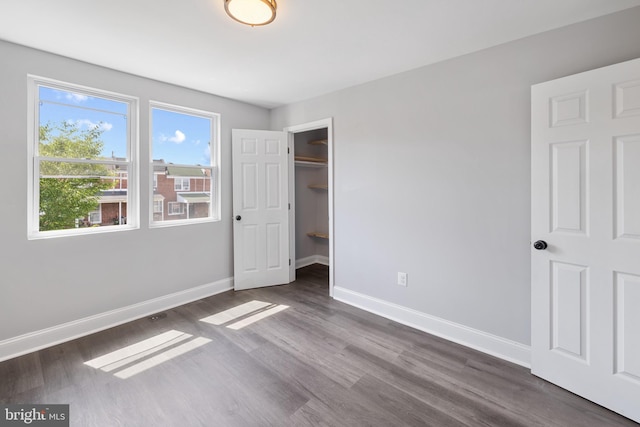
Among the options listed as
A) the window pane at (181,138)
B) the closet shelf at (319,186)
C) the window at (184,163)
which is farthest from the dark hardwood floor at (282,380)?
the closet shelf at (319,186)

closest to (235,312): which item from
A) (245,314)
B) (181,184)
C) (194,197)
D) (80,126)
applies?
(245,314)

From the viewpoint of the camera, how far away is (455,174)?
8.04 ft

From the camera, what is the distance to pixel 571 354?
5.98ft

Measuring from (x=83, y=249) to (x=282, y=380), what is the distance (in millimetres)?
2186

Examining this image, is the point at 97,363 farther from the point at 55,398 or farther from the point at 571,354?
the point at 571,354

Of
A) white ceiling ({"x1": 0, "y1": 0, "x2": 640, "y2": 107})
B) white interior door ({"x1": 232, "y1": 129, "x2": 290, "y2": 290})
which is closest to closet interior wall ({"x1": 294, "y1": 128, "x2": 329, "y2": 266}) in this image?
white interior door ({"x1": 232, "y1": 129, "x2": 290, "y2": 290})

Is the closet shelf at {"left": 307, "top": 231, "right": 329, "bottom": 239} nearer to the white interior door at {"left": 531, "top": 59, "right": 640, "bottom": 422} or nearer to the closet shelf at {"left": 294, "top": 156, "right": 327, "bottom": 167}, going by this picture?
the closet shelf at {"left": 294, "top": 156, "right": 327, "bottom": 167}

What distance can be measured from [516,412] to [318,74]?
310 cm

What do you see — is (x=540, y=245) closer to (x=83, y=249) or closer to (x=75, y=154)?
(x=83, y=249)

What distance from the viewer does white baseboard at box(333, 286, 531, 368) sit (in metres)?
2.16

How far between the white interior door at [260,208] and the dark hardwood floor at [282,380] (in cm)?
101

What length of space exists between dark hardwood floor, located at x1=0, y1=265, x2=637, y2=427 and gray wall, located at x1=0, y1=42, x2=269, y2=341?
0.35m

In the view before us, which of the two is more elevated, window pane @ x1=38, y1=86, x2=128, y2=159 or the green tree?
window pane @ x1=38, y1=86, x2=128, y2=159

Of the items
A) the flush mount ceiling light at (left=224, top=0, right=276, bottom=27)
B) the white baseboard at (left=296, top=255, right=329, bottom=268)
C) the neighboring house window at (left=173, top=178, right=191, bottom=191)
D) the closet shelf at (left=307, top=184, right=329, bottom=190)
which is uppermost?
the flush mount ceiling light at (left=224, top=0, right=276, bottom=27)
